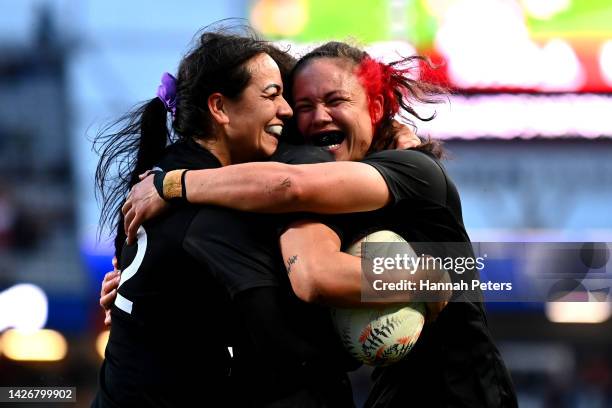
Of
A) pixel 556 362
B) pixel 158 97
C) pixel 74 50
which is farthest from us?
pixel 74 50

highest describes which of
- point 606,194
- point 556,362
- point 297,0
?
point 297,0

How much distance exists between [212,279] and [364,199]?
60cm

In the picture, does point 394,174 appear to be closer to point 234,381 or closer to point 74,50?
point 234,381

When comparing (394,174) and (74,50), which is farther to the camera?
(74,50)

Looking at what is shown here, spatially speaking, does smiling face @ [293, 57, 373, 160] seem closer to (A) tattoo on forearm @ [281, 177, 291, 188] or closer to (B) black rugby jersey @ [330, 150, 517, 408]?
(B) black rugby jersey @ [330, 150, 517, 408]

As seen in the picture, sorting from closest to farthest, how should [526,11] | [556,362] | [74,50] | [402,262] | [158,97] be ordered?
[402,262]
[158,97]
[556,362]
[74,50]
[526,11]

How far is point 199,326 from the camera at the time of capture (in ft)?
14.6

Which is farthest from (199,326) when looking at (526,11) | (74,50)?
(526,11)

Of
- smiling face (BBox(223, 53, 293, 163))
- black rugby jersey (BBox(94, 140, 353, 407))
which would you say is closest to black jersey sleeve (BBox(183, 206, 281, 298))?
black rugby jersey (BBox(94, 140, 353, 407))

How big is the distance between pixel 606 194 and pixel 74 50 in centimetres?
824

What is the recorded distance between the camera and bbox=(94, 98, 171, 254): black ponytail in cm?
486

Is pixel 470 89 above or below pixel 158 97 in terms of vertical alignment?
below

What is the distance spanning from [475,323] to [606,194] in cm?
1529

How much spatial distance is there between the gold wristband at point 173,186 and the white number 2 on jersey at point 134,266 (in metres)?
0.18
